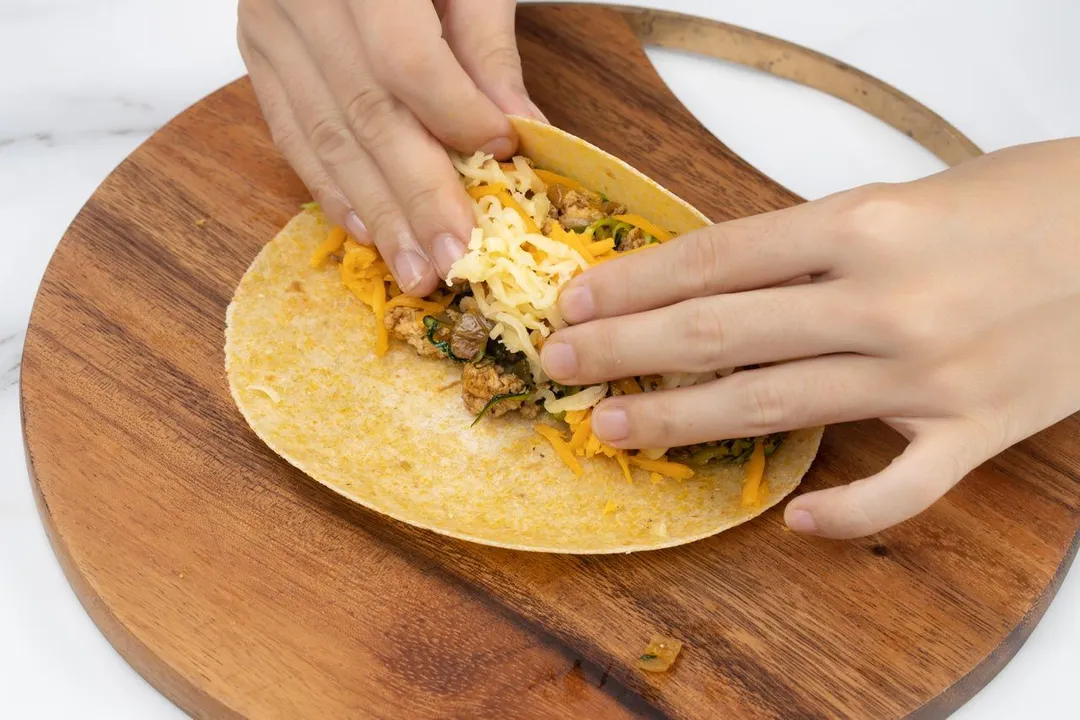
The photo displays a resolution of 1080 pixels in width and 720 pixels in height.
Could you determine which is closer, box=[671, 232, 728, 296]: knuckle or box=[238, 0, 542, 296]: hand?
box=[671, 232, 728, 296]: knuckle

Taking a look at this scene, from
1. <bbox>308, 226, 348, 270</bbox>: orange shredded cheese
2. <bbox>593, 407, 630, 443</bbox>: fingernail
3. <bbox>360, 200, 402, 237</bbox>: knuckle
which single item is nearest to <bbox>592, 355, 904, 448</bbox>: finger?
<bbox>593, 407, 630, 443</bbox>: fingernail

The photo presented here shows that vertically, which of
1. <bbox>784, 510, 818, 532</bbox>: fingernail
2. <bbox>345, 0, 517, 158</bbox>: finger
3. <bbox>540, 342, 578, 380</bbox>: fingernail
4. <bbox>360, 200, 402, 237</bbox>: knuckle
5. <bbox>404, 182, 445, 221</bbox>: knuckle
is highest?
<bbox>345, 0, 517, 158</bbox>: finger

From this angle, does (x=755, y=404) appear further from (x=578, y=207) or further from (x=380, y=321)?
(x=380, y=321)

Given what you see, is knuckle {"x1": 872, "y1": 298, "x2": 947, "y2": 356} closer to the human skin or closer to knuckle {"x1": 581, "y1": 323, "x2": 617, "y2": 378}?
the human skin

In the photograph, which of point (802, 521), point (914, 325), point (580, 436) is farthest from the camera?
point (580, 436)

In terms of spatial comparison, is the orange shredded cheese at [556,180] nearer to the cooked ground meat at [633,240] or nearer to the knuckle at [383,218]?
the cooked ground meat at [633,240]

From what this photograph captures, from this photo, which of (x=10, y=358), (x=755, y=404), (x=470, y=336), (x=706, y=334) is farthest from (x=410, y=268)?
(x=10, y=358)
